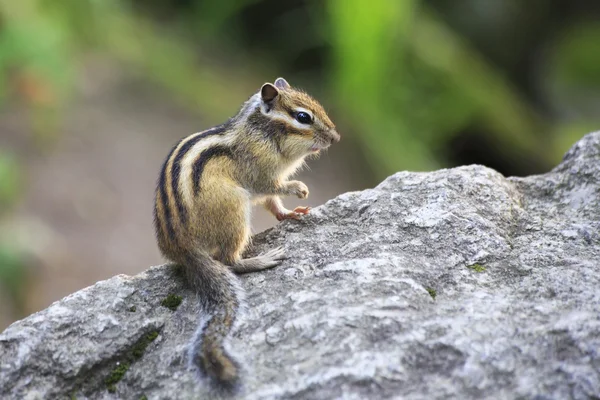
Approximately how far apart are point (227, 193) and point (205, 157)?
11.2 inches

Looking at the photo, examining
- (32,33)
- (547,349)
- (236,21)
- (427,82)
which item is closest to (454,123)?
(427,82)

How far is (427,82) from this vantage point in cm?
902

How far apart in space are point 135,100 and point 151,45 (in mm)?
1106

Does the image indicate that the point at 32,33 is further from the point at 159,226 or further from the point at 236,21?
the point at 159,226

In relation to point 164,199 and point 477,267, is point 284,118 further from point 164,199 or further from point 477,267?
point 477,267

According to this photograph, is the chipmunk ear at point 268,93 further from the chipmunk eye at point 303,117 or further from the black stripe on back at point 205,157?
the black stripe on back at point 205,157

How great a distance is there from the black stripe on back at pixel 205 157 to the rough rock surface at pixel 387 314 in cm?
47

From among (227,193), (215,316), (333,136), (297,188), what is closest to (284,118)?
(333,136)

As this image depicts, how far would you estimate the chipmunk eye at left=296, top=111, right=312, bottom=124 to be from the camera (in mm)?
4008

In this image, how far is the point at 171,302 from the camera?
10.3 feet

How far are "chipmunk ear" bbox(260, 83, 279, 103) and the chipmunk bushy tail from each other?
1162mm

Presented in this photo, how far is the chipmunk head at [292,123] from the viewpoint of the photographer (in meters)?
3.99

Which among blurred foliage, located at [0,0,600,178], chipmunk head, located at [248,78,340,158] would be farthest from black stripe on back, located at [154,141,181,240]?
blurred foliage, located at [0,0,600,178]

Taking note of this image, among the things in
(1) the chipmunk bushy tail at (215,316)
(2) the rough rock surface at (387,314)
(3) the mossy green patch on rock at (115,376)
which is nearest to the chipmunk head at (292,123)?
(2) the rough rock surface at (387,314)
